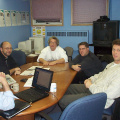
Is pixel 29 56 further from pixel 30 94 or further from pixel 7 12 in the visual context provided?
pixel 30 94

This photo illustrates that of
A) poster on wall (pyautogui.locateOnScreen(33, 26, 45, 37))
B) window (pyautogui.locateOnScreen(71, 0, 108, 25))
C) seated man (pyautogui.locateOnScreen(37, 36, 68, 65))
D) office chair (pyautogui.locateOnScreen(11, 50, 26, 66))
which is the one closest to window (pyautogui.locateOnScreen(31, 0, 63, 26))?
poster on wall (pyautogui.locateOnScreen(33, 26, 45, 37))

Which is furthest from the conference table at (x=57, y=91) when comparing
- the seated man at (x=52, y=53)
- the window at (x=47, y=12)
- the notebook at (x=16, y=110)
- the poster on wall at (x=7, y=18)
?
the window at (x=47, y=12)

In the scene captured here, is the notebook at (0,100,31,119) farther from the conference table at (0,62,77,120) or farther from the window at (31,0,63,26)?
the window at (31,0,63,26)

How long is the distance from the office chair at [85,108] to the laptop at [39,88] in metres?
0.61

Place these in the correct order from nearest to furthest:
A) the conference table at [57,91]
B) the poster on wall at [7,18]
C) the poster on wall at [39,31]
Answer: the conference table at [57,91] → the poster on wall at [7,18] → the poster on wall at [39,31]

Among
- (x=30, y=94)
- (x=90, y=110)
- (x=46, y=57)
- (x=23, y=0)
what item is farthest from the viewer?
(x=23, y=0)

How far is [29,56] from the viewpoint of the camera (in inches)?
187

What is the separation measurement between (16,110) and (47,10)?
4427 millimetres

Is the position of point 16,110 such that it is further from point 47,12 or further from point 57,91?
point 47,12

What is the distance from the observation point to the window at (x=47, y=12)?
5.45m

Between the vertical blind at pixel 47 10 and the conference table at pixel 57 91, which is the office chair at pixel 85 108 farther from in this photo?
the vertical blind at pixel 47 10

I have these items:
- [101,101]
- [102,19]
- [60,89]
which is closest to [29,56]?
[102,19]

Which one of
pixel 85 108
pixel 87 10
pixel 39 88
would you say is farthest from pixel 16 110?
pixel 87 10

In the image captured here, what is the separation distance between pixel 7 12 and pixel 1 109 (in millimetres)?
3457
